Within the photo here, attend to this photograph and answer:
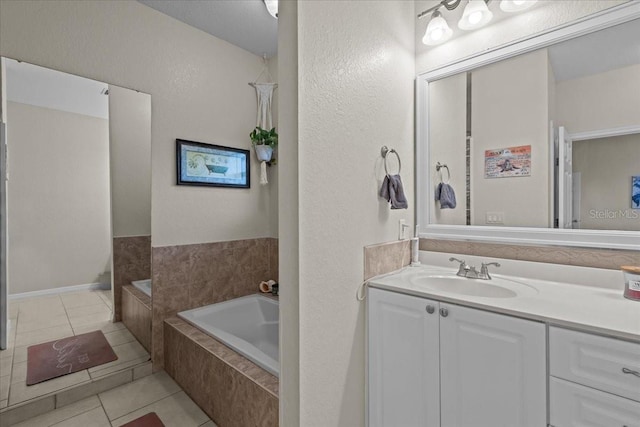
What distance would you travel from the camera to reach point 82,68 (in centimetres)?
185

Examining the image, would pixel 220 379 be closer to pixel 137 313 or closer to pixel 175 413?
pixel 175 413

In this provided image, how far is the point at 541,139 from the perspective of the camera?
57.4 inches

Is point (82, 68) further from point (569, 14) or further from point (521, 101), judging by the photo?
point (569, 14)

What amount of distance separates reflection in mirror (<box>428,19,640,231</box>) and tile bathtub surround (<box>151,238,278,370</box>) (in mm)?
1688

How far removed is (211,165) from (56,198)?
3.41 ft

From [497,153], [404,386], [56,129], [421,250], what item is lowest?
[404,386]

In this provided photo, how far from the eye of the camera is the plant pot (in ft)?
8.74

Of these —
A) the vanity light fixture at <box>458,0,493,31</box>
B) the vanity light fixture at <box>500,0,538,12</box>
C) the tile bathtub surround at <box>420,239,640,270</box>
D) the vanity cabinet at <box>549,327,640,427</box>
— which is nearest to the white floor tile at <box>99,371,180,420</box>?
the tile bathtub surround at <box>420,239,640,270</box>

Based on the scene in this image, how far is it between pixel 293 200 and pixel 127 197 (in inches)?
65.6

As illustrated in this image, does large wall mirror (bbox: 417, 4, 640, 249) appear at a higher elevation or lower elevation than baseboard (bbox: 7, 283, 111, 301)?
higher

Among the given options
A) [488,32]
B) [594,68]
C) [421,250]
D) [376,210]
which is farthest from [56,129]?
[594,68]

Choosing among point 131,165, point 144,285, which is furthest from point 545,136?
point 144,285

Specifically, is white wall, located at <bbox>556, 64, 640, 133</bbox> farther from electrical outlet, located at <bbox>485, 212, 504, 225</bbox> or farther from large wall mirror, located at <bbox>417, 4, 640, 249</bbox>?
electrical outlet, located at <bbox>485, 212, 504, 225</bbox>

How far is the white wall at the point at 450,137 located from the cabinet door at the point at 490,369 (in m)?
0.77
